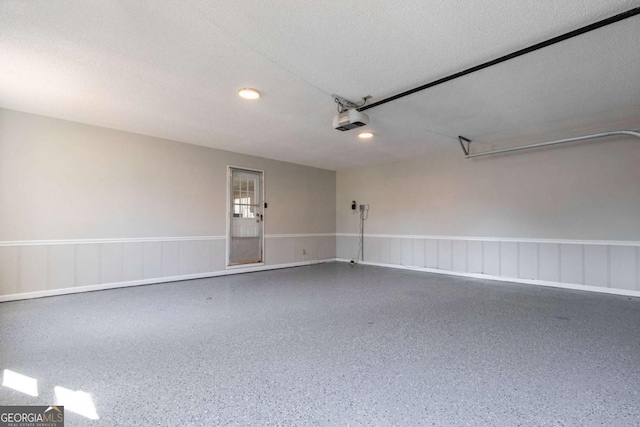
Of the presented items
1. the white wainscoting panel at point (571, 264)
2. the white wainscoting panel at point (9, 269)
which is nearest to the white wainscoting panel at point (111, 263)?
the white wainscoting panel at point (9, 269)

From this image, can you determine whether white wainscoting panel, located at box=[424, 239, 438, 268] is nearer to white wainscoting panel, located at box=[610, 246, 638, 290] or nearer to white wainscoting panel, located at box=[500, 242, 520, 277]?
white wainscoting panel, located at box=[500, 242, 520, 277]

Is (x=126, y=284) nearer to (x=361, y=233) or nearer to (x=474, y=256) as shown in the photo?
(x=361, y=233)

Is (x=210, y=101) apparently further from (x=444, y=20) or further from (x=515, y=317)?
(x=515, y=317)

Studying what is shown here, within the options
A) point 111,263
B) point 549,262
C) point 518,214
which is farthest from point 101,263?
point 549,262

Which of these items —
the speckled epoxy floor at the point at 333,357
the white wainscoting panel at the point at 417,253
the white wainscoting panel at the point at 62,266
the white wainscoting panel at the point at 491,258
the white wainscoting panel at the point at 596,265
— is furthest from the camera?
the white wainscoting panel at the point at 417,253

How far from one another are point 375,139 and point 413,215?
213 centimetres

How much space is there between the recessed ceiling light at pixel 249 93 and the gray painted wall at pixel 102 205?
7.87ft

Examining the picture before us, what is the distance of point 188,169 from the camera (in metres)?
5.11

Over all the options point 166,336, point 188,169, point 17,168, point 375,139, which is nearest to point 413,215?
point 375,139

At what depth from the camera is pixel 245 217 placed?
591cm

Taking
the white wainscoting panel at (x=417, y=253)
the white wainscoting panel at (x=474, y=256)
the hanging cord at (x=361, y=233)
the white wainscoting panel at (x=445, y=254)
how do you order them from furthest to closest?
the hanging cord at (x=361, y=233)
the white wainscoting panel at (x=417, y=253)
the white wainscoting panel at (x=445, y=254)
the white wainscoting panel at (x=474, y=256)

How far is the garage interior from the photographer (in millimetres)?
1837

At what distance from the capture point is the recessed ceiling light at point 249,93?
10.1ft

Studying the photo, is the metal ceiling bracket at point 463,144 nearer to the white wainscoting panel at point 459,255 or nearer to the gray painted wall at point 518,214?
the gray painted wall at point 518,214
